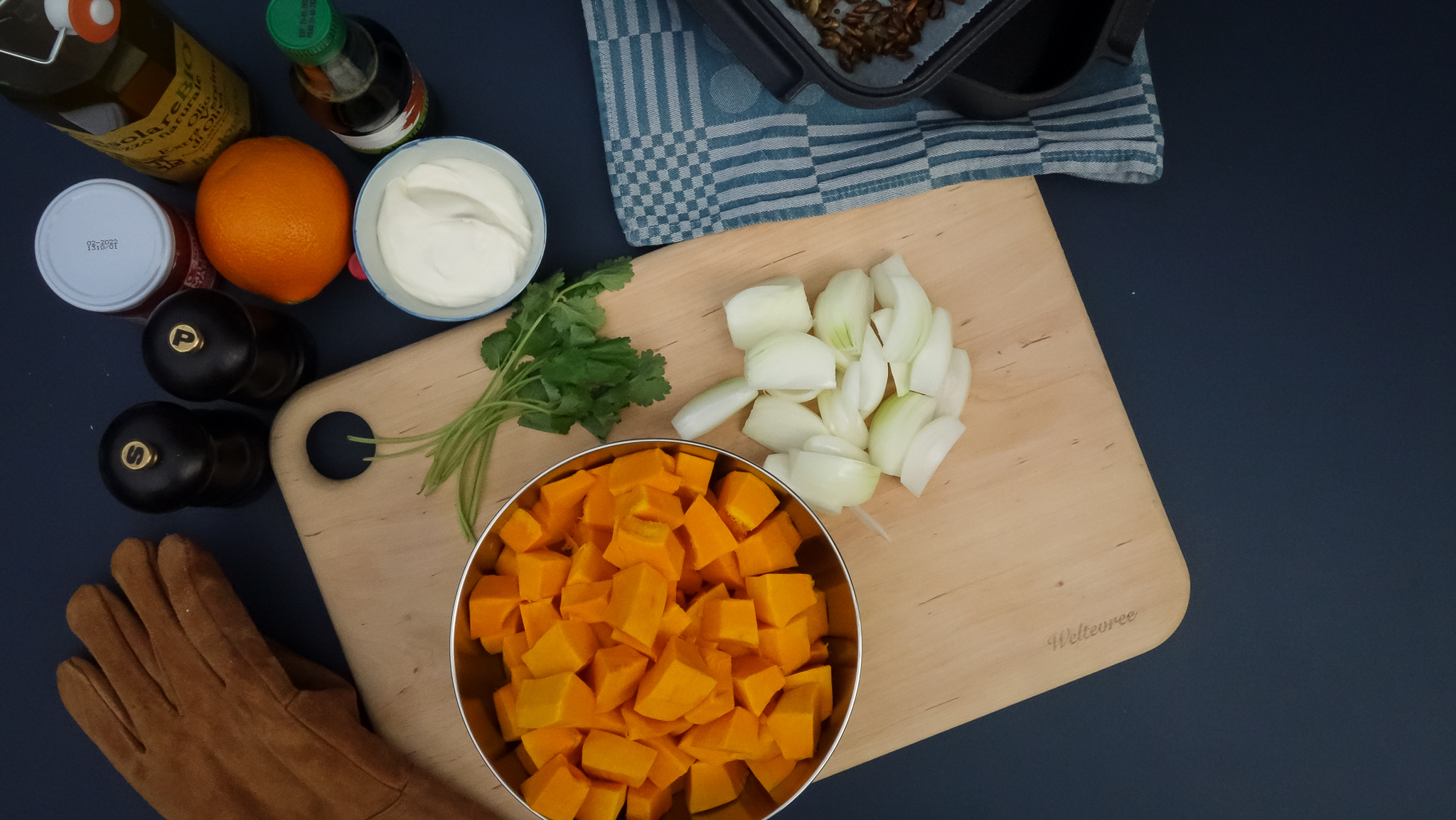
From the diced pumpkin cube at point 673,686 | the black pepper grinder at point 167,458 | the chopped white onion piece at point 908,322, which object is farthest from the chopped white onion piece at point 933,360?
the black pepper grinder at point 167,458

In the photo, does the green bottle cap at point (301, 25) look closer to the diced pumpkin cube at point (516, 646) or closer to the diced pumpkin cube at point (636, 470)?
the diced pumpkin cube at point (636, 470)

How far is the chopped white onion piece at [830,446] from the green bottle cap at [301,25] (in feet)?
Result: 2.16

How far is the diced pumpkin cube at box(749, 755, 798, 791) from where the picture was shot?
0.89 metres

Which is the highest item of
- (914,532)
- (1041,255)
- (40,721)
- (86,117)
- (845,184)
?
(86,117)

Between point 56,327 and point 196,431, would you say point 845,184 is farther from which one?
point 56,327

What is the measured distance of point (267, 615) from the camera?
1.09 m

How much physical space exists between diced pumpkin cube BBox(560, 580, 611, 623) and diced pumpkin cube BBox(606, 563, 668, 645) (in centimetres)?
2

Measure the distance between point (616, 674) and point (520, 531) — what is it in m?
0.19

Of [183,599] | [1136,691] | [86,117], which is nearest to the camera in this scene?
[86,117]

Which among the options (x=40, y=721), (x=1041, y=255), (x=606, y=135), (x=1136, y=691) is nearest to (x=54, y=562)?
(x=40, y=721)

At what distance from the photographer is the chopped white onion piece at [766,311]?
3.18 ft

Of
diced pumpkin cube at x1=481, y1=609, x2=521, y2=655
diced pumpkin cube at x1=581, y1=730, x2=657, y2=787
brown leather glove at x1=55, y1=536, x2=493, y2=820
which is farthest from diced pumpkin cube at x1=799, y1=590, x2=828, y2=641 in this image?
brown leather glove at x1=55, y1=536, x2=493, y2=820

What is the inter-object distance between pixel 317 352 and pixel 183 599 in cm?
35

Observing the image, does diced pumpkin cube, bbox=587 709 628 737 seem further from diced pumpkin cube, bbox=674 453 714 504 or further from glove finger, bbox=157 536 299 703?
glove finger, bbox=157 536 299 703
